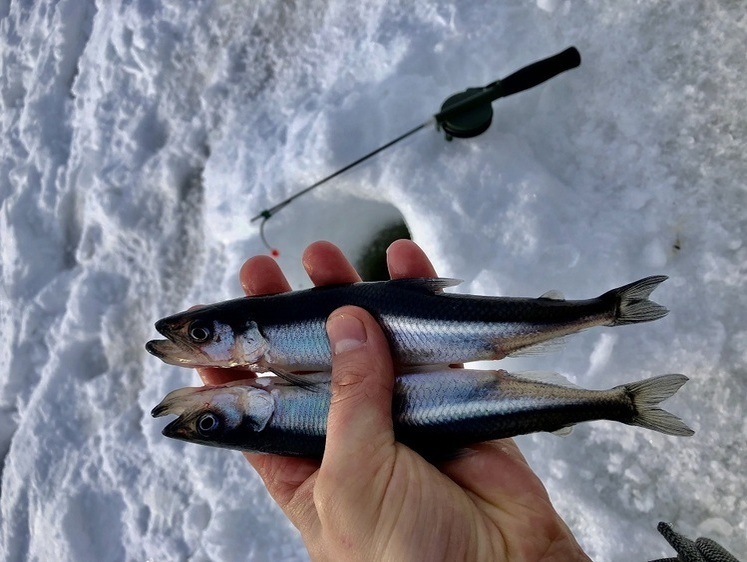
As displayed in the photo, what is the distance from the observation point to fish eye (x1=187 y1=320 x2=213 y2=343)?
2008mm

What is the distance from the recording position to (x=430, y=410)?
1.90 meters

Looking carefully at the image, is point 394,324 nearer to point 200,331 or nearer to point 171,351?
point 200,331

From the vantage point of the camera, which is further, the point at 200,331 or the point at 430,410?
the point at 200,331

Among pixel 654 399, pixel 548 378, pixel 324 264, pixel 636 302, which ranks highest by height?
pixel 324 264

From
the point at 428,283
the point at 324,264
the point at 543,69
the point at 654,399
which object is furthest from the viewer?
the point at 543,69

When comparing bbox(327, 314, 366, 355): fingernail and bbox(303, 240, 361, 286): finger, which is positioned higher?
bbox(303, 240, 361, 286): finger

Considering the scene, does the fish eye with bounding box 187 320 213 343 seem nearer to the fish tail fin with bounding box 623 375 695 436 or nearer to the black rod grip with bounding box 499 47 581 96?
the fish tail fin with bounding box 623 375 695 436

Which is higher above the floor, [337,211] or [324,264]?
[337,211]

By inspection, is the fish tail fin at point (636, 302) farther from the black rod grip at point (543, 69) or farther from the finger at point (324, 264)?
the black rod grip at point (543, 69)

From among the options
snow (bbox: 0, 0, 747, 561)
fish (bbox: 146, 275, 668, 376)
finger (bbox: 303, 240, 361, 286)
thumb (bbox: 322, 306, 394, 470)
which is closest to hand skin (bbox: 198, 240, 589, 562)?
thumb (bbox: 322, 306, 394, 470)

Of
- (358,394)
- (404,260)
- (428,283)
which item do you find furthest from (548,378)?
(404,260)

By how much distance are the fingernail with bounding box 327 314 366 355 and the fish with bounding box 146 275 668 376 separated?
0.13 meters

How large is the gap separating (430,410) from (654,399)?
75 cm

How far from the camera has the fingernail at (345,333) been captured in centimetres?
183
